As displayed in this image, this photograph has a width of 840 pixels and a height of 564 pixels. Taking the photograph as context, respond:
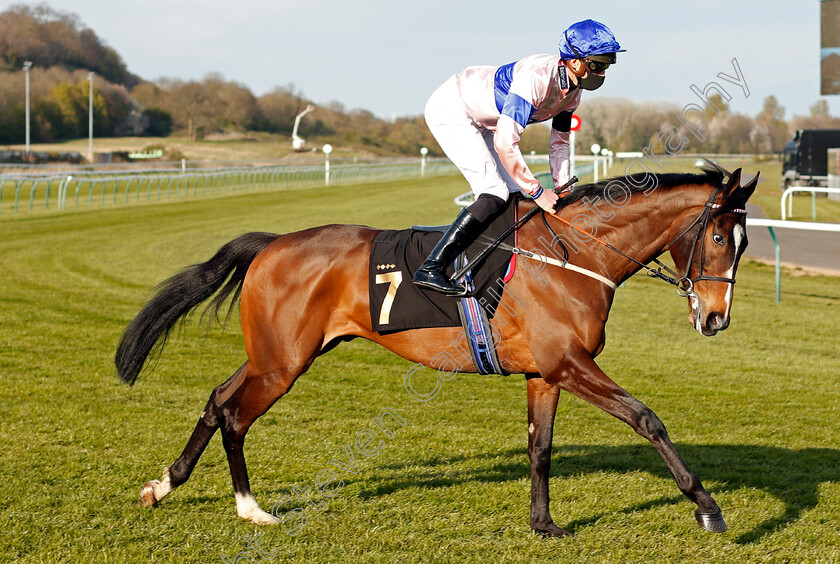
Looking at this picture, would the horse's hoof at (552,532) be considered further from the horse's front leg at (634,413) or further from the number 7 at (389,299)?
the number 7 at (389,299)

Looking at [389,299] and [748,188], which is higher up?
[748,188]

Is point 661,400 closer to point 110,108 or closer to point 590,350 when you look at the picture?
point 590,350

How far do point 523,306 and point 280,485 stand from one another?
158cm

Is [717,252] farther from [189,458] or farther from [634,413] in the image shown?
[189,458]

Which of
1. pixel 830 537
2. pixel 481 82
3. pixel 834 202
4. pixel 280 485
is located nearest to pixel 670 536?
pixel 830 537

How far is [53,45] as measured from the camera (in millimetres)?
92562

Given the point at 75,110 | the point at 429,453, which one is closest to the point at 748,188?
the point at 429,453

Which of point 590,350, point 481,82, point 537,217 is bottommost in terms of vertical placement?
point 590,350

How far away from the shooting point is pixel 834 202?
86.6 ft

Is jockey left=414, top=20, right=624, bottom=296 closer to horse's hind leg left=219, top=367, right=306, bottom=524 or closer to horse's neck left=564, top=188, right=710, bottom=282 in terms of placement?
horse's neck left=564, top=188, right=710, bottom=282

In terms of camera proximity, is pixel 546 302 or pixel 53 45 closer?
pixel 546 302

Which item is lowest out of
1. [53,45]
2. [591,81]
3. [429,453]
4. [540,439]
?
[429,453]

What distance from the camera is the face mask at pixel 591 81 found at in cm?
345

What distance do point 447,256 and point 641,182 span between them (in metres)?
0.95
